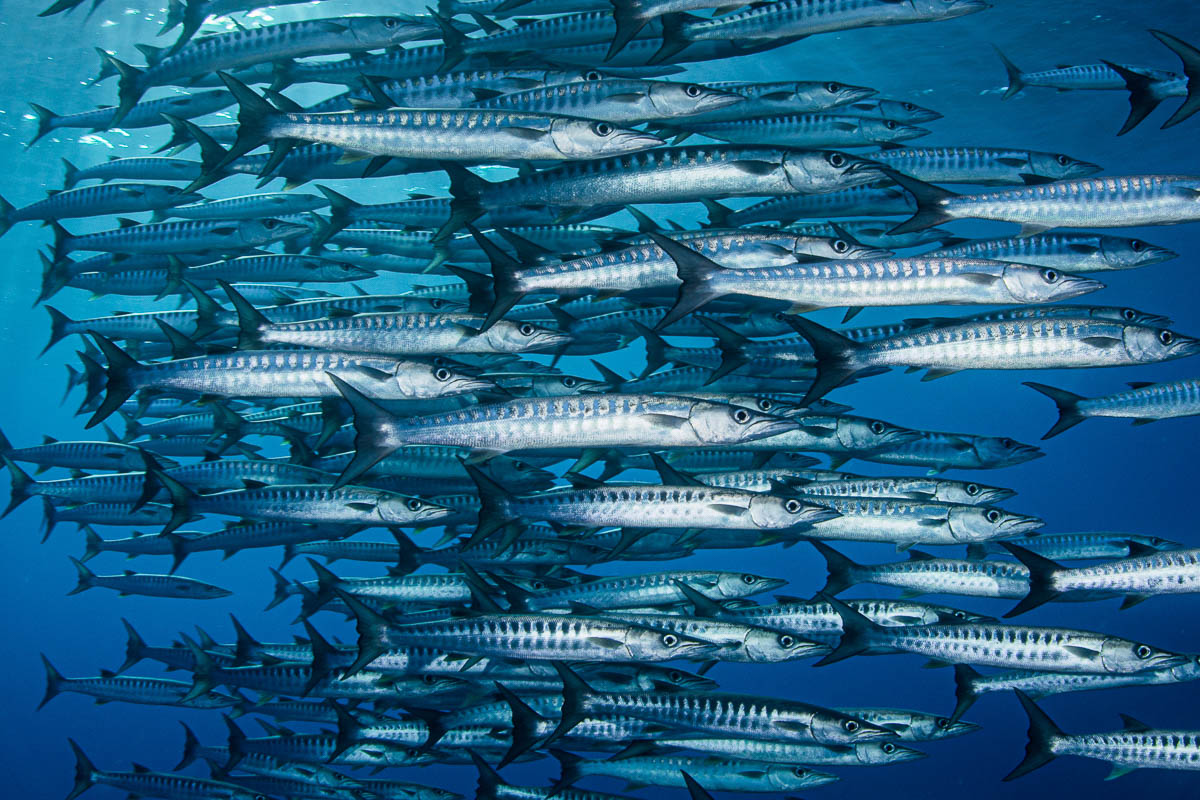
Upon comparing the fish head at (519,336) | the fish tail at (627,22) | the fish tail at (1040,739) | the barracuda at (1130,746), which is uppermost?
the fish tail at (627,22)

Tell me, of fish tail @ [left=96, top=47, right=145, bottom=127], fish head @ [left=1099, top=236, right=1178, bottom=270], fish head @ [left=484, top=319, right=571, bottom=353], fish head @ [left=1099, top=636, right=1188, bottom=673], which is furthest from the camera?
fish tail @ [left=96, top=47, right=145, bottom=127]

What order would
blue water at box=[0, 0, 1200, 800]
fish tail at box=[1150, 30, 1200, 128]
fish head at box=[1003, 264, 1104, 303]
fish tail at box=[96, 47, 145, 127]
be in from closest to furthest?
fish tail at box=[1150, 30, 1200, 128]
fish head at box=[1003, 264, 1104, 303]
fish tail at box=[96, 47, 145, 127]
blue water at box=[0, 0, 1200, 800]

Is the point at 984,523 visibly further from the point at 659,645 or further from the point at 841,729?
the point at 659,645

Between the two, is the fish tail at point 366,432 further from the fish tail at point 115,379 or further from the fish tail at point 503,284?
the fish tail at point 115,379

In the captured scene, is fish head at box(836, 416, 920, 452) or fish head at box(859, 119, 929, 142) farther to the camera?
fish head at box(859, 119, 929, 142)

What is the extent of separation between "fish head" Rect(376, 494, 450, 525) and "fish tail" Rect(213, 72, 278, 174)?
2432mm

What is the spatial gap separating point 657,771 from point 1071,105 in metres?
21.3

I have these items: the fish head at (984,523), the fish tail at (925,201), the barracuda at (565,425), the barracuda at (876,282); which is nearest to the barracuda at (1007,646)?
the fish head at (984,523)

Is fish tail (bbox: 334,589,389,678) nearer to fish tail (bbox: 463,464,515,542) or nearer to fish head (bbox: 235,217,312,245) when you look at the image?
fish tail (bbox: 463,464,515,542)

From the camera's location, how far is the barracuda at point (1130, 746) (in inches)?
187

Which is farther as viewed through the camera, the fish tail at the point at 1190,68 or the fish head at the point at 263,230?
the fish head at the point at 263,230

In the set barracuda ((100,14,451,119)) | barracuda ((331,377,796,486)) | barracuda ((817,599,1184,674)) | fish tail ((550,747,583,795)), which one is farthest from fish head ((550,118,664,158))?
fish tail ((550,747,583,795))

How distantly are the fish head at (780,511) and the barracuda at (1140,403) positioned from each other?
1.99 meters

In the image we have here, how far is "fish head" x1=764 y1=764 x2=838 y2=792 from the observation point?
543 centimetres
